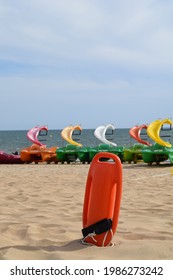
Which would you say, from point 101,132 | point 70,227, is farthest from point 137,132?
point 70,227

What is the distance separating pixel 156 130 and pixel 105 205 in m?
14.0

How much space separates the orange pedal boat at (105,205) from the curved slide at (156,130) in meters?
13.1

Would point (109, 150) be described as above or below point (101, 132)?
below

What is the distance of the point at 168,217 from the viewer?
4746 millimetres

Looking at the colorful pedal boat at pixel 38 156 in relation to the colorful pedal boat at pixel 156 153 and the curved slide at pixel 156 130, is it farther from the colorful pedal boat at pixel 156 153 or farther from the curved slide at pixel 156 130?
the colorful pedal boat at pixel 156 153

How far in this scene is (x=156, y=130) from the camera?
17141 millimetres

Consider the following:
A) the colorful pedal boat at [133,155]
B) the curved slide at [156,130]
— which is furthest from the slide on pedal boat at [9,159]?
the curved slide at [156,130]

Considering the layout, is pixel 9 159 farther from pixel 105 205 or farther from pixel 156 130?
pixel 105 205

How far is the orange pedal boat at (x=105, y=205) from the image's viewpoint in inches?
135

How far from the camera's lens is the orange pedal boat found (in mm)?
3432

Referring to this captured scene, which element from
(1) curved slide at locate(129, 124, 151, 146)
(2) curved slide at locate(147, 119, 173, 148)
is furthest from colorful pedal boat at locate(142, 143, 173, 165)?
(1) curved slide at locate(129, 124, 151, 146)
